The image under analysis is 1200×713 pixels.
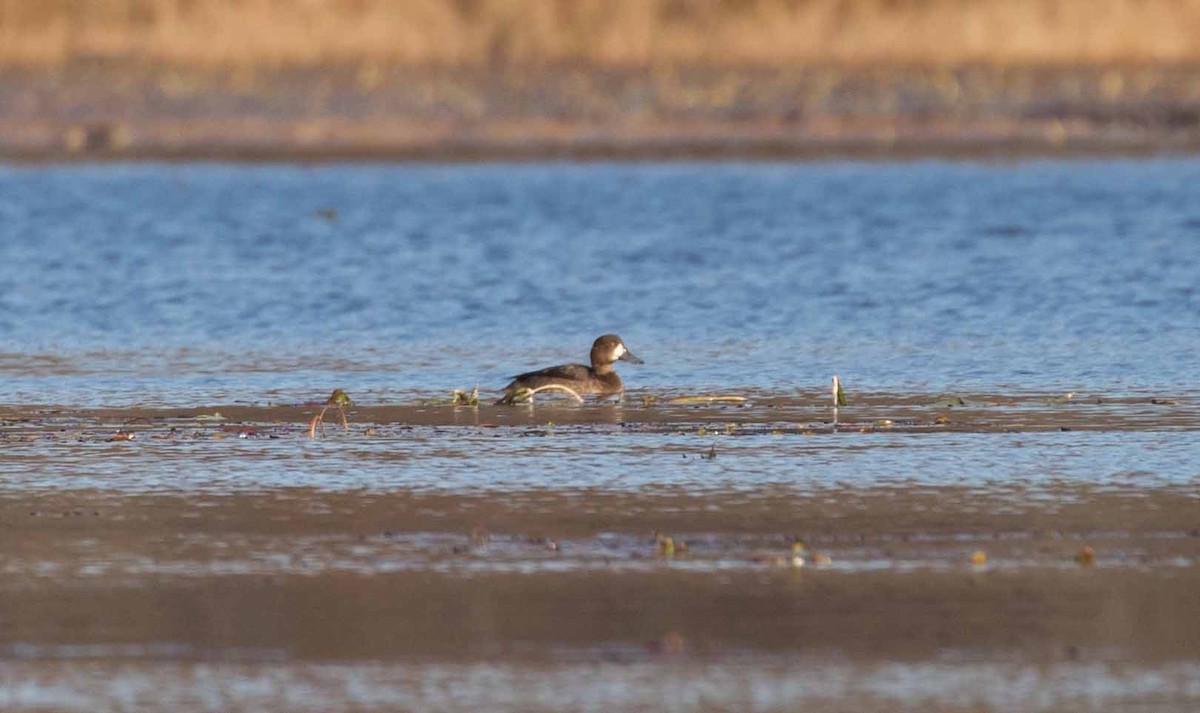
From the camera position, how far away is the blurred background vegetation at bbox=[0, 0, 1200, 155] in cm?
2950

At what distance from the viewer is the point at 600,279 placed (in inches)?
661

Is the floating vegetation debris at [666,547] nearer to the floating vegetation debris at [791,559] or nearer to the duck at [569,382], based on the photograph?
the floating vegetation debris at [791,559]

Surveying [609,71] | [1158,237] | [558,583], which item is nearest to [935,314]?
[1158,237]

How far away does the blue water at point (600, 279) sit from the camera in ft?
39.9

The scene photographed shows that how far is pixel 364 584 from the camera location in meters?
6.95

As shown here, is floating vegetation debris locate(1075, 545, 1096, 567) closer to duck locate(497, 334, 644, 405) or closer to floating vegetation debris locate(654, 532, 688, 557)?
floating vegetation debris locate(654, 532, 688, 557)

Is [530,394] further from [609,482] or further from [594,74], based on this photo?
[594,74]

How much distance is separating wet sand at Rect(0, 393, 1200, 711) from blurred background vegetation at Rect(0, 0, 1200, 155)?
767 inches

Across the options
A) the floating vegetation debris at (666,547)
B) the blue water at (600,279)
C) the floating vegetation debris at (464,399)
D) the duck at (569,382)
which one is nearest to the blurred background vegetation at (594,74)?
the blue water at (600,279)

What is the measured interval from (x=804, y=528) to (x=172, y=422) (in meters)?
3.48

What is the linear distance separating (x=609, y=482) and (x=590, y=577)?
1.58 meters

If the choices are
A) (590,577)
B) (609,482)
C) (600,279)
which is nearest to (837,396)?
(609,482)

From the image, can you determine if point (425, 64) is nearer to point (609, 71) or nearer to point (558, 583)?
point (609, 71)

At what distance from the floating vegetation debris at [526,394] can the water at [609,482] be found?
133 millimetres
